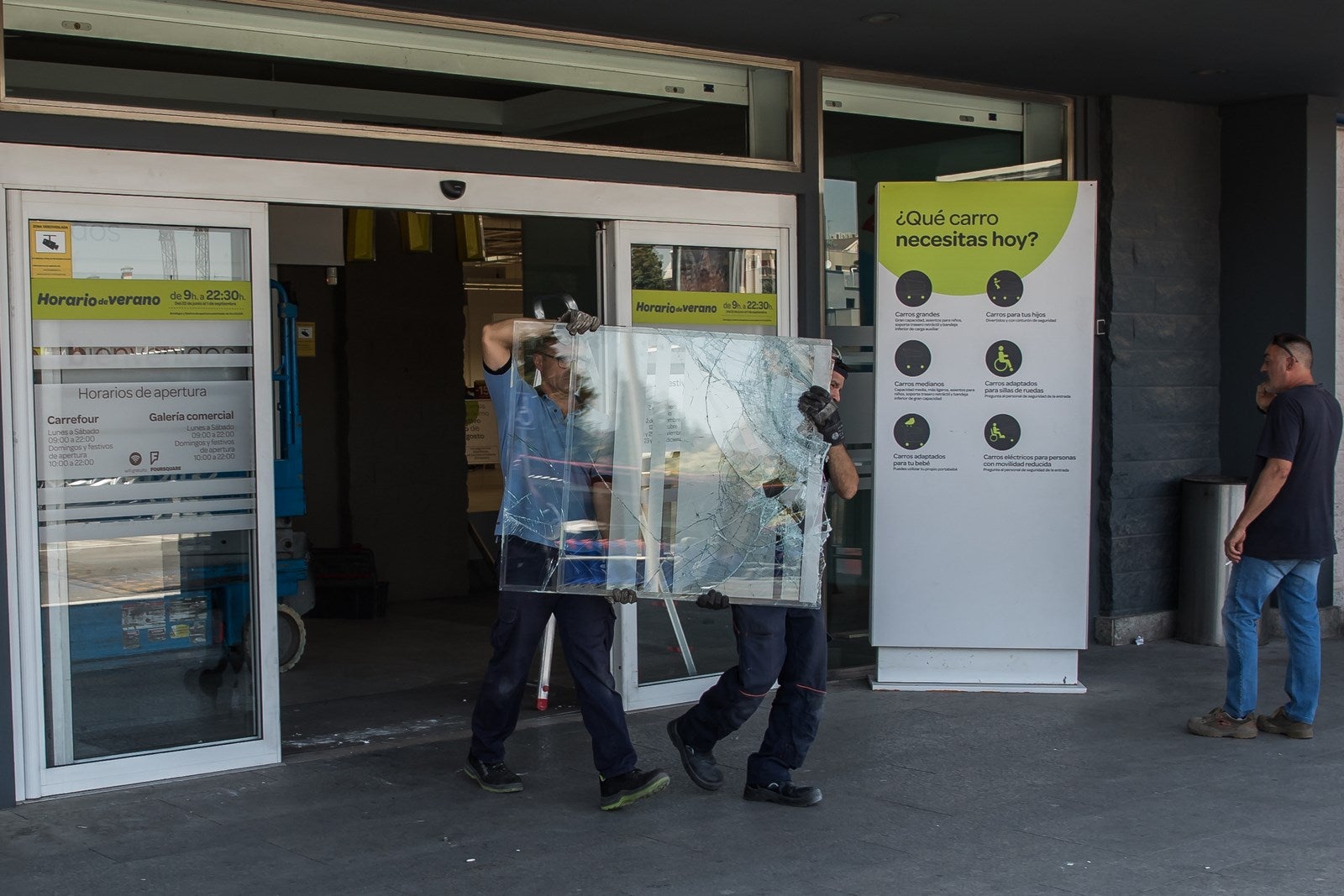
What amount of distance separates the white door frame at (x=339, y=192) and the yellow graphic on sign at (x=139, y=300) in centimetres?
13

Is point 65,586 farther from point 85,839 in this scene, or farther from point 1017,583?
point 1017,583

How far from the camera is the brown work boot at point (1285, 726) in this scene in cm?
577

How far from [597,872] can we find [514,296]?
822 cm

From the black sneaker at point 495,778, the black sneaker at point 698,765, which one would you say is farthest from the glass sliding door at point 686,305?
the black sneaker at point 495,778

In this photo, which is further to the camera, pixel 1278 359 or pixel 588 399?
pixel 1278 359

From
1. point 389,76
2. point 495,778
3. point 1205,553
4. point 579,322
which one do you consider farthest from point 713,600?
point 1205,553

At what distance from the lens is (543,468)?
465 cm

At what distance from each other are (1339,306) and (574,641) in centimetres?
578

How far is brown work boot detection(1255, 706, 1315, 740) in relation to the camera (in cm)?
577

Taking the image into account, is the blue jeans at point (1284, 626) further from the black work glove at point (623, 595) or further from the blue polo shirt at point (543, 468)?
the blue polo shirt at point (543, 468)

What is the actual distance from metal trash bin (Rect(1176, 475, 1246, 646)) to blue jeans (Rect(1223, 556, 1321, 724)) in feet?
6.82

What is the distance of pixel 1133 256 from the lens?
7961 millimetres

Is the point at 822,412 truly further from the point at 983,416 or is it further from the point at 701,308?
the point at 983,416

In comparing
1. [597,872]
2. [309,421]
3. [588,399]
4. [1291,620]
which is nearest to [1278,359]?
[1291,620]
